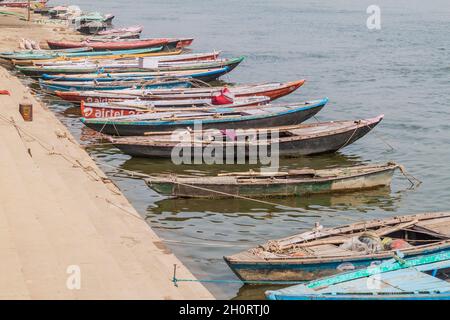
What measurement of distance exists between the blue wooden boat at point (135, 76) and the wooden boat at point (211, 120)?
9.12 m

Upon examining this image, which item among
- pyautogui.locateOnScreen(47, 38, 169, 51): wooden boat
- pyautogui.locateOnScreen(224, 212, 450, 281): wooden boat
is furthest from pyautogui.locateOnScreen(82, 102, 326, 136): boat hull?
pyautogui.locateOnScreen(47, 38, 169, 51): wooden boat

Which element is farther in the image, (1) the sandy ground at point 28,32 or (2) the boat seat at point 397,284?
(1) the sandy ground at point 28,32

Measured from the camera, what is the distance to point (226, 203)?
81.7 feet

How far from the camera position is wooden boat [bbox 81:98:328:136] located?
31469 mm

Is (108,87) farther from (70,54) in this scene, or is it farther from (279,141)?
(279,141)

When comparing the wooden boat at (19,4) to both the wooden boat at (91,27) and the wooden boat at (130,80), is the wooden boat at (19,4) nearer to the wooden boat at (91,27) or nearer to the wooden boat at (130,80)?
the wooden boat at (91,27)

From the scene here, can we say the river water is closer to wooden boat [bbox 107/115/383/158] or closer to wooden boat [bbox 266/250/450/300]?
wooden boat [bbox 107/115/383/158]

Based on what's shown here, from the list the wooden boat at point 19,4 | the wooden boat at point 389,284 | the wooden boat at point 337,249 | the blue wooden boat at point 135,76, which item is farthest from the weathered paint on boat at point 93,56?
the wooden boat at point 19,4

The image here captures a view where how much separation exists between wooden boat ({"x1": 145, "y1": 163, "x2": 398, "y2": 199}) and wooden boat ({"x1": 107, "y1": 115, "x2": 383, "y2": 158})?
147 inches

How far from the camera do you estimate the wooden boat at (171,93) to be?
120 ft

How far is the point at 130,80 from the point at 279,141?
14515 mm

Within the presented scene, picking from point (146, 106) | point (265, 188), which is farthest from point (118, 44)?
point (265, 188)

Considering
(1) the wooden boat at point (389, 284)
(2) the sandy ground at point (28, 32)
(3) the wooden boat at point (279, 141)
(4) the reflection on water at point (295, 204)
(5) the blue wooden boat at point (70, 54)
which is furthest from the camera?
(2) the sandy ground at point (28, 32)

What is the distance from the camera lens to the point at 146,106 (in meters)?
34.5
